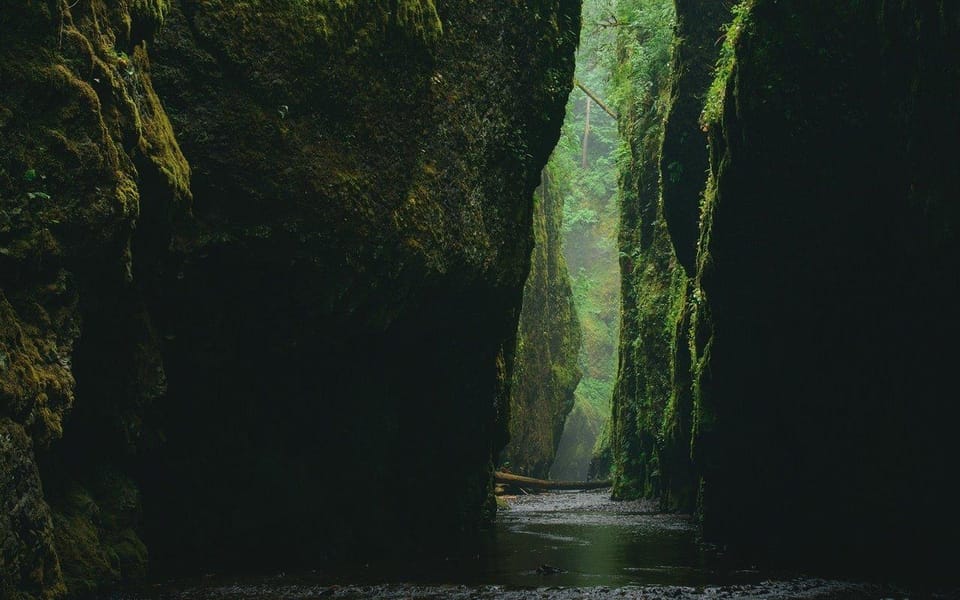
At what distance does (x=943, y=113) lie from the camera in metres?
8.16

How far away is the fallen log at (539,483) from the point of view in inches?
1062

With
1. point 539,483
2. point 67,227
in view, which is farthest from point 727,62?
point 539,483

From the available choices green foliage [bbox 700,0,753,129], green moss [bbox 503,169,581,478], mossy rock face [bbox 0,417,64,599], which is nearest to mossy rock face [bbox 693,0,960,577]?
green foliage [bbox 700,0,753,129]

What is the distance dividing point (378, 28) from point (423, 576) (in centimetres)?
626

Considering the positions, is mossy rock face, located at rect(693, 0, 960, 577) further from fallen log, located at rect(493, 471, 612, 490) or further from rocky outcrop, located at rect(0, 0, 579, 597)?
fallen log, located at rect(493, 471, 612, 490)

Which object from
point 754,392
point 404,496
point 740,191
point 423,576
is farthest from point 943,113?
point 404,496

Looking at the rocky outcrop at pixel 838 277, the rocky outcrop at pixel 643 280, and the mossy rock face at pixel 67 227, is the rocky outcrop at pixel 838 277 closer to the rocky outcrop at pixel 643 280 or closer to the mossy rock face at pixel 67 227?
the mossy rock face at pixel 67 227

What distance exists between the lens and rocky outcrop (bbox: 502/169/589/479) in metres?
Result: 31.4

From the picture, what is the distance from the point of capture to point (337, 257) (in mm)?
9883

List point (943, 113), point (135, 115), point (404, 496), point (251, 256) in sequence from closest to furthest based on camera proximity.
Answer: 1. point (135, 115)
2. point (943, 113)
3. point (251, 256)
4. point (404, 496)

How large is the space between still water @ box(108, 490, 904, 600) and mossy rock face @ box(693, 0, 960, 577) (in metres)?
1.50

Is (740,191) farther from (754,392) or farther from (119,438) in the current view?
(119,438)

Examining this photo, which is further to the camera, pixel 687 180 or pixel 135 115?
pixel 687 180

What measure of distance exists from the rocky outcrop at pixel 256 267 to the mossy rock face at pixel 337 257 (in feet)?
0.11
